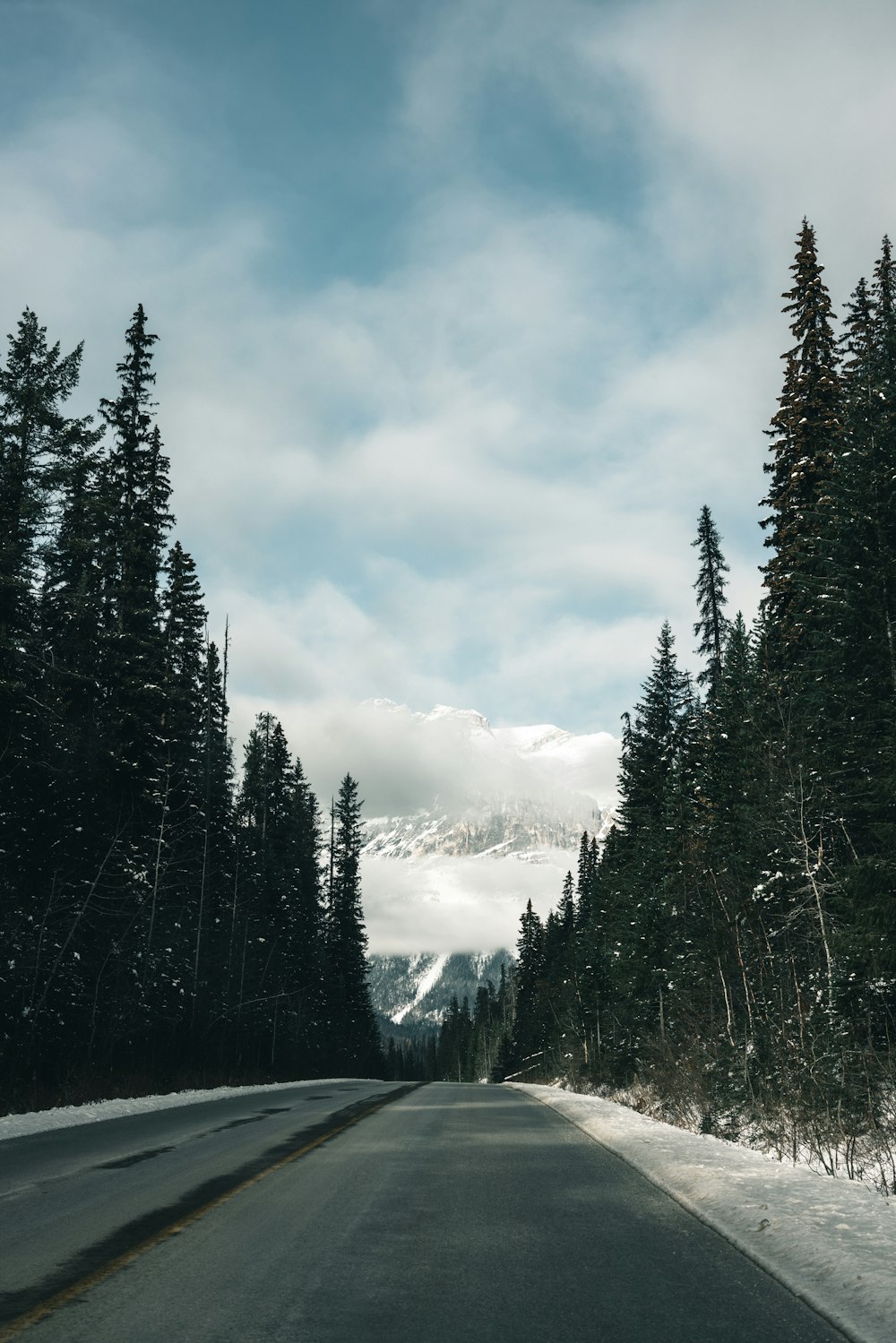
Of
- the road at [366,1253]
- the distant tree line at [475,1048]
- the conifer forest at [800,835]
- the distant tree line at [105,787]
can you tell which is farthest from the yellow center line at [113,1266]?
the distant tree line at [475,1048]

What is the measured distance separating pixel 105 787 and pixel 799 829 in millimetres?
19551

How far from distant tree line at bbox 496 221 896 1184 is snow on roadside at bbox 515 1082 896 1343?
6.76 ft

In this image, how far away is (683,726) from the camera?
41938mm

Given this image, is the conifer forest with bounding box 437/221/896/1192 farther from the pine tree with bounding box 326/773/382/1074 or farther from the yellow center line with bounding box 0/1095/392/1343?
the pine tree with bounding box 326/773/382/1074

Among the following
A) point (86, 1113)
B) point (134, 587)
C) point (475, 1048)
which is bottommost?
point (475, 1048)

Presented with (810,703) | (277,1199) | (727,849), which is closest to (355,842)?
(727,849)

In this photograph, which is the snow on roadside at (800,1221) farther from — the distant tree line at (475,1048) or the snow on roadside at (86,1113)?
the distant tree line at (475,1048)

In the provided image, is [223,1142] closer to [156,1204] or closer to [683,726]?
[156,1204]

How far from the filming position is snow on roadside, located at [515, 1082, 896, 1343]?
16.8 ft

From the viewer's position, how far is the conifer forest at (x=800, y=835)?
16.0 meters

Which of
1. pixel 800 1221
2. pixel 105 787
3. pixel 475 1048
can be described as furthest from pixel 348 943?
pixel 475 1048

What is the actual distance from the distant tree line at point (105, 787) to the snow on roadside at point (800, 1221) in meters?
12.8

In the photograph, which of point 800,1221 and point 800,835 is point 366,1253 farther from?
point 800,835

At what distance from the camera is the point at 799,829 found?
2150 centimetres
